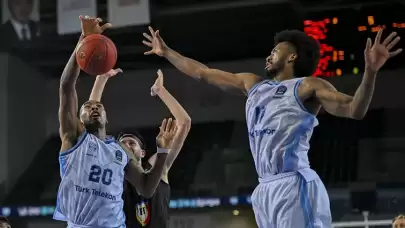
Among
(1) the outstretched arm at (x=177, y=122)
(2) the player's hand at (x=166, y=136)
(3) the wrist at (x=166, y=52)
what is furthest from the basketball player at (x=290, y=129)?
(1) the outstretched arm at (x=177, y=122)

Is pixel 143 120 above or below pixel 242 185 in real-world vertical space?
above

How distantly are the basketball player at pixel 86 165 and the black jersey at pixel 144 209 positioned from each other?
79 centimetres

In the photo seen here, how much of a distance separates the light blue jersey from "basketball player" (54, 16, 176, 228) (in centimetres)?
113

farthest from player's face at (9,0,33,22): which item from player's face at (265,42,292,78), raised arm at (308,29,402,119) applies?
raised arm at (308,29,402,119)

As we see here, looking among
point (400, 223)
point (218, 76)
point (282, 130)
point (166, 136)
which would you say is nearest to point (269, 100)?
point (282, 130)

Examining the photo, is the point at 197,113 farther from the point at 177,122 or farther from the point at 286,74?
the point at 286,74

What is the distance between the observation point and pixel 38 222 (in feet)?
34.1

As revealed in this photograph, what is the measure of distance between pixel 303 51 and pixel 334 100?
19.1 inches

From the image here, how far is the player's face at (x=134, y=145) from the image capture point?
4840 millimetres

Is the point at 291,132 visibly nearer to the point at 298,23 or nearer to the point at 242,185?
the point at 298,23

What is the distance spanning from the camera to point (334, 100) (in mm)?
3023

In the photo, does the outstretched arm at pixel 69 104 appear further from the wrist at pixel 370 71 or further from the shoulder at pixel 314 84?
the wrist at pixel 370 71

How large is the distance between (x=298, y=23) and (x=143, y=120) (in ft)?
10.2

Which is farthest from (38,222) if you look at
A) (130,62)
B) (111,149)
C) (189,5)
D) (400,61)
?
(111,149)
